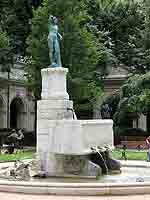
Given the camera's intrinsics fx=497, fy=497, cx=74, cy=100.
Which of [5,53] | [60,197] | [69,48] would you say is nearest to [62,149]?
[60,197]

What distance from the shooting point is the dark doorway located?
165 ft

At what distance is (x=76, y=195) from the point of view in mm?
12273

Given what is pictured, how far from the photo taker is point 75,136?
15.2 meters

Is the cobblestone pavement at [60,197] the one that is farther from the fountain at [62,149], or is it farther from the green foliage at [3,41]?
the green foliage at [3,41]

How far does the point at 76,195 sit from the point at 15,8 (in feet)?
101

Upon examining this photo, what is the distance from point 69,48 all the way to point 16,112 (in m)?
18.6

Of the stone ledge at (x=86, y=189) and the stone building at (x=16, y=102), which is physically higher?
the stone building at (x=16, y=102)

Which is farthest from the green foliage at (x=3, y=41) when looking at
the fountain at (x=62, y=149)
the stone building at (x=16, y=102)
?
the fountain at (x=62, y=149)

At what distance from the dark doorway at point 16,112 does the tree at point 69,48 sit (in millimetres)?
14762

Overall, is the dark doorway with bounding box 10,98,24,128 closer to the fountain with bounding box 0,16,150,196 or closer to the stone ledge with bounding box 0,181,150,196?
the fountain with bounding box 0,16,150,196

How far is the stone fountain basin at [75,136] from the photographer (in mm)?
15219

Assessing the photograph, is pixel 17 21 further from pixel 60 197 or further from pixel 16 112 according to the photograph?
pixel 60 197

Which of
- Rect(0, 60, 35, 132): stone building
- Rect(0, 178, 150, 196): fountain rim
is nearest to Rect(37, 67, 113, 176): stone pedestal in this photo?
Rect(0, 178, 150, 196): fountain rim

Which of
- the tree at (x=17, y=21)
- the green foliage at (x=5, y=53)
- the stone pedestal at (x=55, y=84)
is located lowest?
the stone pedestal at (x=55, y=84)
